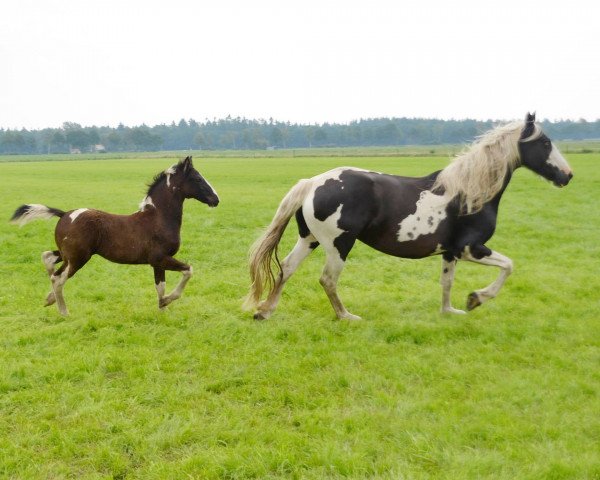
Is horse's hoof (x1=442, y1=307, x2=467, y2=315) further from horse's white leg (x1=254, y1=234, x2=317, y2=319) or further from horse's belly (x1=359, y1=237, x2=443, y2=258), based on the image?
horse's white leg (x1=254, y1=234, x2=317, y2=319)

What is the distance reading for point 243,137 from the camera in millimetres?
153625

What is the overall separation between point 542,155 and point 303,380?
4.06 meters

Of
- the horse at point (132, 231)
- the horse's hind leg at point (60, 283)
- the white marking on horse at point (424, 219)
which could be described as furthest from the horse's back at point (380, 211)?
the horse's hind leg at point (60, 283)

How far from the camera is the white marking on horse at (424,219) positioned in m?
6.05

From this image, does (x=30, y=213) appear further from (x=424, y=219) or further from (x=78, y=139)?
(x=78, y=139)

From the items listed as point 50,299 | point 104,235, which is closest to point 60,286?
point 50,299

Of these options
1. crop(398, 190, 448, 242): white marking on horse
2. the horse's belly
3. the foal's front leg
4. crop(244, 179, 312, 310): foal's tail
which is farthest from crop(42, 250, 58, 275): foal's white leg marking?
crop(398, 190, 448, 242): white marking on horse

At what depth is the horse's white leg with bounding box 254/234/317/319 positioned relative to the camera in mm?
6324

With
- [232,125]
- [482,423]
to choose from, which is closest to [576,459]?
[482,423]

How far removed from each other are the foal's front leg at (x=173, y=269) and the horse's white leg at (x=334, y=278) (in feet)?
5.40

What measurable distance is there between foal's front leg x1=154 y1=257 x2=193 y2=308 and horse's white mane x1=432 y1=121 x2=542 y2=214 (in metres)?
3.18

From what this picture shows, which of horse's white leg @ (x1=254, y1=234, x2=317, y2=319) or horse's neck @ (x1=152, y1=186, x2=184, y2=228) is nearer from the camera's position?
horse's neck @ (x1=152, y1=186, x2=184, y2=228)

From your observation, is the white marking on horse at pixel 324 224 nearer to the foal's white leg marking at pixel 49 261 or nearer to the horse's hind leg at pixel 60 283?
the horse's hind leg at pixel 60 283

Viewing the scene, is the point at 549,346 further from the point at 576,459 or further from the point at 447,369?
the point at 576,459
